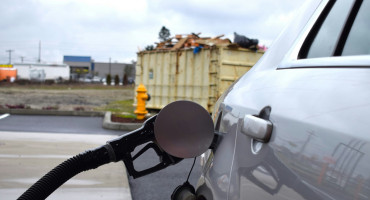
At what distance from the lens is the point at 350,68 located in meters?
1.06

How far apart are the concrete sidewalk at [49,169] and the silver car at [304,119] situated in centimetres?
262

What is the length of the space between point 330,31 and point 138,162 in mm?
4960

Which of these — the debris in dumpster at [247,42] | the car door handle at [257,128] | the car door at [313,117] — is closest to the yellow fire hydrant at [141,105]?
the debris in dumpster at [247,42]

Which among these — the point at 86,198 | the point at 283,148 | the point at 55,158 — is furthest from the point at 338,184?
the point at 55,158

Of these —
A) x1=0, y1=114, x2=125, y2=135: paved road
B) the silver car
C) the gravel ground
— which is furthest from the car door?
the gravel ground

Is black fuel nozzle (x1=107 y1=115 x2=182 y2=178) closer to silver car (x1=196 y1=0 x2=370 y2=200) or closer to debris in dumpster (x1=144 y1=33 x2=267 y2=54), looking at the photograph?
silver car (x1=196 y1=0 x2=370 y2=200)

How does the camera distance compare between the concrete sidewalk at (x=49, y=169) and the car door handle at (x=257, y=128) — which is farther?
the concrete sidewalk at (x=49, y=169)

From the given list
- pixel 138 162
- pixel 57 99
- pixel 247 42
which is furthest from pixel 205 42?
pixel 57 99

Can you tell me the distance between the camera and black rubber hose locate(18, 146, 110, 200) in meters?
1.79

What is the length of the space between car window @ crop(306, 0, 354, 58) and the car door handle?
295mm

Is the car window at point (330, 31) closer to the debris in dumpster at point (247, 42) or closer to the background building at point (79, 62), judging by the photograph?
the debris in dumpster at point (247, 42)

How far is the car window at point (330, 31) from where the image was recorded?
4.26 feet

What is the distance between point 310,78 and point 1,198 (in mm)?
3431

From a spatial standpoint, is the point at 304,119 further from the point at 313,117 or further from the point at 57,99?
the point at 57,99
